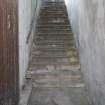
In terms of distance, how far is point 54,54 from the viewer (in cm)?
682

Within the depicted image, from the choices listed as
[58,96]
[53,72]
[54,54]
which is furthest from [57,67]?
[58,96]

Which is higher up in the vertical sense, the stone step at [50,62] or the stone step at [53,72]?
the stone step at [50,62]

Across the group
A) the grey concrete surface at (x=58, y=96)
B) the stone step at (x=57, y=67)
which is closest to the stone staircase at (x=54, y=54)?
the stone step at (x=57, y=67)

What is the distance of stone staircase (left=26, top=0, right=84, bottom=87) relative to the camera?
5906 millimetres

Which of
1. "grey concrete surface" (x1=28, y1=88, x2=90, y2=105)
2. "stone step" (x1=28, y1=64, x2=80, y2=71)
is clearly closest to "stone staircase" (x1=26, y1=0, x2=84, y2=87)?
"stone step" (x1=28, y1=64, x2=80, y2=71)

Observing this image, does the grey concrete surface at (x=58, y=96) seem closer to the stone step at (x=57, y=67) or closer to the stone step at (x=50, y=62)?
the stone step at (x=57, y=67)

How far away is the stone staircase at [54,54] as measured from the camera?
233 inches

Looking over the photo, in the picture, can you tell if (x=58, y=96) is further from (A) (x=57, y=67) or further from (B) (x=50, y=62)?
(B) (x=50, y=62)

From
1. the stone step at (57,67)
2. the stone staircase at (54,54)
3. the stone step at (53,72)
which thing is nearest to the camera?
the stone staircase at (54,54)

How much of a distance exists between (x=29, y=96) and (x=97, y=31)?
209cm

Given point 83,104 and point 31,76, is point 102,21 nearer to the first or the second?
point 83,104

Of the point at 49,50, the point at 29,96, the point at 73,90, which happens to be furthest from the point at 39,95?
the point at 49,50

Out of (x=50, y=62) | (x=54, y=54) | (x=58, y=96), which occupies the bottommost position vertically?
(x=58, y=96)

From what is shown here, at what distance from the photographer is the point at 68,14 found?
28.7 ft
